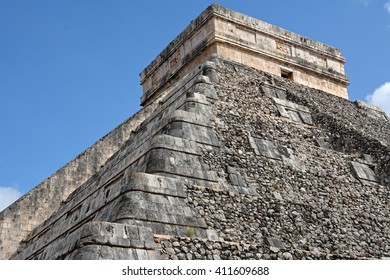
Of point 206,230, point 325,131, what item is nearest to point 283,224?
point 206,230

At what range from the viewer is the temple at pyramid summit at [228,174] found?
7.66 meters

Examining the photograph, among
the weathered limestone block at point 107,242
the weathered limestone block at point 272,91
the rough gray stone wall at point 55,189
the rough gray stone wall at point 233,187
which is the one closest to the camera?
the weathered limestone block at point 107,242

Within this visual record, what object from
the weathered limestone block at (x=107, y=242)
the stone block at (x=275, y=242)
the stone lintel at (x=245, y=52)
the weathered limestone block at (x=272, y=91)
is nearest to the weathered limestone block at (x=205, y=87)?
the weathered limestone block at (x=272, y=91)

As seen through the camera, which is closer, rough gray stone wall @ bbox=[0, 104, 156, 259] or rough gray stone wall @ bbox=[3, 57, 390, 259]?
rough gray stone wall @ bbox=[3, 57, 390, 259]

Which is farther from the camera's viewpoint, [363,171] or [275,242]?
[363,171]

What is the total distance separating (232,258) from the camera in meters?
7.62

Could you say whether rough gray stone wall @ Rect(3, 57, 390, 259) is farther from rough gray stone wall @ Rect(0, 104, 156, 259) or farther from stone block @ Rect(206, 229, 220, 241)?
rough gray stone wall @ Rect(0, 104, 156, 259)

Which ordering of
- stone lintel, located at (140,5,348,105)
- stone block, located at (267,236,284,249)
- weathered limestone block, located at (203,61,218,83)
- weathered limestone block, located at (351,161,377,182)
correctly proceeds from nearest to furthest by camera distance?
stone block, located at (267,236,284,249)
weathered limestone block, located at (351,161,377,182)
weathered limestone block, located at (203,61,218,83)
stone lintel, located at (140,5,348,105)

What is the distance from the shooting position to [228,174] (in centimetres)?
891

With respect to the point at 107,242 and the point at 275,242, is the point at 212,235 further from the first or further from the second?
the point at 107,242

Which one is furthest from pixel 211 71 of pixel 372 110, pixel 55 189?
pixel 372 110

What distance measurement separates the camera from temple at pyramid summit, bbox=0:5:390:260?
7.66 m

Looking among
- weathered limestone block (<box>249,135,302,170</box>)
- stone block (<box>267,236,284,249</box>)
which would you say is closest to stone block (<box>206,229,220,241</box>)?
stone block (<box>267,236,284,249</box>)

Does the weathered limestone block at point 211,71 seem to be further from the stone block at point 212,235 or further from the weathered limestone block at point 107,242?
the weathered limestone block at point 107,242
